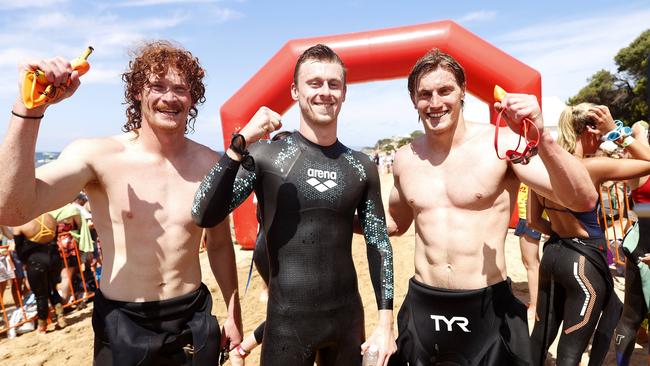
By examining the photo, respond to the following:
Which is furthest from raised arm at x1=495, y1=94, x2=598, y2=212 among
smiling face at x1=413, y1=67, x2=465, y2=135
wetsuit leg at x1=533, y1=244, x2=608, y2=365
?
wetsuit leg at x1=533, y1=244, x2=608, y2=365

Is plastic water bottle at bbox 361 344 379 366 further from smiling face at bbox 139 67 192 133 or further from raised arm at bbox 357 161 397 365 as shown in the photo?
smiling face at bbox 139 67 192 133

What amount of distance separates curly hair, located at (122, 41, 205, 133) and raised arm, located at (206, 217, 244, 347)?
606 mm

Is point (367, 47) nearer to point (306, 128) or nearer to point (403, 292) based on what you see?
point (403, 292)

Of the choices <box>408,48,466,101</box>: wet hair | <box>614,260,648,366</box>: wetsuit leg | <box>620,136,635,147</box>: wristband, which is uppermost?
<box>408,48,466,101</box>: wet hair

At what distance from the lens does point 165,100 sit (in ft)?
6.89

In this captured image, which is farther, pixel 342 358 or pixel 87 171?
pixel 342 358

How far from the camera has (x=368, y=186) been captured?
2.24 metres

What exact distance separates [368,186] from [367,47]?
5957 millimetres

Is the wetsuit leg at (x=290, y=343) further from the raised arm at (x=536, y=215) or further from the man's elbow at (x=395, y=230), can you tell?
the raised arm at (x=536, y=215)

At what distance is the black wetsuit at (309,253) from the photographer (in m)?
2.08

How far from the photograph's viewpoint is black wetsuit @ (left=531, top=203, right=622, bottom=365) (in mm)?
2832

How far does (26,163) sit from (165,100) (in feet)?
2.23

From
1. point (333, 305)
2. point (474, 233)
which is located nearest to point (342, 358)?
point (333, 305)

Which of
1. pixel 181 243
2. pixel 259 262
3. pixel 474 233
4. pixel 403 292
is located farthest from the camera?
pixel 403 292
